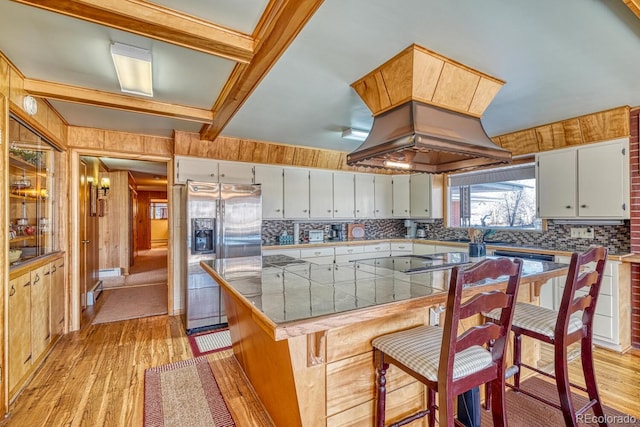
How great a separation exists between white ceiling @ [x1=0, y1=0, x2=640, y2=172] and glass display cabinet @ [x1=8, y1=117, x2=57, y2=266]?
0.48 m

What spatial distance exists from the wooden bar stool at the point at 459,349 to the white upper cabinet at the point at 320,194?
11.7 ft

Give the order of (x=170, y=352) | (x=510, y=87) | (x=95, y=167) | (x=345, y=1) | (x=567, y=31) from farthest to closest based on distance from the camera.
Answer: (x=95, y=167) < (x=170, y=352) < (x=510, y=87) < (x=567, y=31) < (x=345, y=1)

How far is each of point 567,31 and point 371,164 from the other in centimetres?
147

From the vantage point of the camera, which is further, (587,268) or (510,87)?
(587,268)

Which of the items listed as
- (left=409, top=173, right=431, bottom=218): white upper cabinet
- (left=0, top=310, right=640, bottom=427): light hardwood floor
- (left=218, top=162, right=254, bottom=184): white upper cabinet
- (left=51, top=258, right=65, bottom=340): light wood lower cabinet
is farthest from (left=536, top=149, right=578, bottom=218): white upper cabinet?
(left=51, top=258, right=65, bottom=340): light wood lower cabinet

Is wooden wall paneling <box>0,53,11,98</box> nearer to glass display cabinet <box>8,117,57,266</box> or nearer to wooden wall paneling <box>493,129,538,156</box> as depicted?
glass display cabinet <box>8,117,57,266</box>

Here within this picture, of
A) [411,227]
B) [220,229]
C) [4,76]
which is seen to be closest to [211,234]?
[220,229]

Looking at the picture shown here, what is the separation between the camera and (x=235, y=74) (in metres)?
2.44

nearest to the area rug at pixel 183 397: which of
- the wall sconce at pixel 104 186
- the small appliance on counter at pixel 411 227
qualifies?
the small appliance on counter at pixel 411 227

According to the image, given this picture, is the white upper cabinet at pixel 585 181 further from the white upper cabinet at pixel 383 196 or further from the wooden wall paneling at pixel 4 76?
the wooden wall paneling at pixel 4 76

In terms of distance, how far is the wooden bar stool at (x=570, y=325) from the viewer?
1.67 m

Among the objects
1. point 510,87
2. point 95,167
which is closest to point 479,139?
point 510,87

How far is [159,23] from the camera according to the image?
1699 mm

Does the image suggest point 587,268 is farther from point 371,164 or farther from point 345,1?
point 345,1
